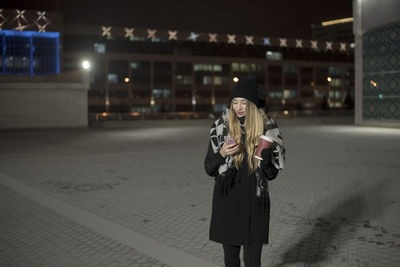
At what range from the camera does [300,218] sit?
6.76m

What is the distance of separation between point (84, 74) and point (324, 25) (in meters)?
183

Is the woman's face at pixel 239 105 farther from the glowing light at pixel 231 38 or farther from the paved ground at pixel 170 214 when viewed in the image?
the glowing light at pixel 231 38

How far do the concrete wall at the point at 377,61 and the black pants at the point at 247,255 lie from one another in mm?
32942

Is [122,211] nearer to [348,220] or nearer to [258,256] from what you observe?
→ [348,220]

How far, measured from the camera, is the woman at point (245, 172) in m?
3.33

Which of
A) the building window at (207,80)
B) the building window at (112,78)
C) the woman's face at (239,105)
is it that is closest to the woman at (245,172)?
the woman's face at (239,105)

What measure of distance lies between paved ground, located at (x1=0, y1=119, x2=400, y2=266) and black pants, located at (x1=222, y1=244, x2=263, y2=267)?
50.1 inches

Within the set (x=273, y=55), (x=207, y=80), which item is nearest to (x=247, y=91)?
(x=207, y=80)

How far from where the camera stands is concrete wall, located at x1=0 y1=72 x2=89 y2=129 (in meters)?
32.1

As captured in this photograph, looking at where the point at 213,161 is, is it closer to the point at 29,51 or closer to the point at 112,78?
the point at 29,51

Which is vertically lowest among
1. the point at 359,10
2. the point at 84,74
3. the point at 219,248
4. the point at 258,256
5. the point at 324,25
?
the point at 219,248

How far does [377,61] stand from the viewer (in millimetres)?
34875

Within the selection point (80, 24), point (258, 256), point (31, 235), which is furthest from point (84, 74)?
point (80, 24)

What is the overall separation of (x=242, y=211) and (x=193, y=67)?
3414 inches
